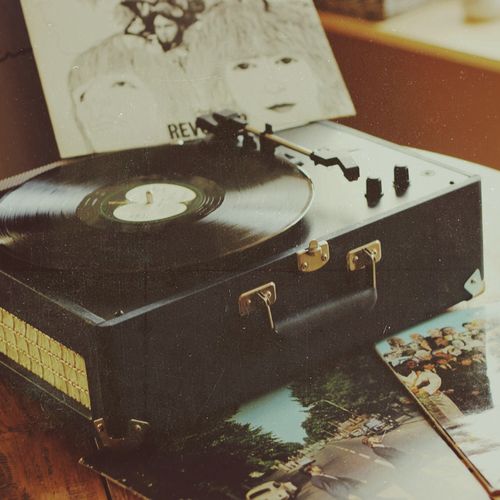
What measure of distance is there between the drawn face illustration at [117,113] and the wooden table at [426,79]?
63 centimetres

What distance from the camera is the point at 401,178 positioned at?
1.22 meters

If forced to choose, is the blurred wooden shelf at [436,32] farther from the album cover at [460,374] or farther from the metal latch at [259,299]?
the metal latch at [259,299]

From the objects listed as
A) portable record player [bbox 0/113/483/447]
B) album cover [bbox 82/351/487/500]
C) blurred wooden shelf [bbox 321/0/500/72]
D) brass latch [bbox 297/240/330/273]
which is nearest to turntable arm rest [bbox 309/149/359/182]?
portable record player [bbox 0/113/483/447]

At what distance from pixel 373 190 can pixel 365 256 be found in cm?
9

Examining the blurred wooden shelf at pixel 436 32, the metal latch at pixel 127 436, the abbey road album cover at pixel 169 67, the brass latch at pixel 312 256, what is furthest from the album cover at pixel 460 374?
the blurred wooden shelf at pixel 436 32

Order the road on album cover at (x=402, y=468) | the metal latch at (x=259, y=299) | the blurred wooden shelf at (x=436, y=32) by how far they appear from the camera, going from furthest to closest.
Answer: the blurred wooden shelf at (x=436, y=32)
the metal latch at (x=259, y=299)
the road on album cover at (x=402, y=468)

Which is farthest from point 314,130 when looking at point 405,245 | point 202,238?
point 202,238

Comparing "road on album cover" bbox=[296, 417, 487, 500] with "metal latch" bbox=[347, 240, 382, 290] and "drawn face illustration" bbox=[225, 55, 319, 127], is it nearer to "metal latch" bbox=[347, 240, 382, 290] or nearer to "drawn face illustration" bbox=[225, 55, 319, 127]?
"metal latch" bbox=[347, 240, 382, 290]

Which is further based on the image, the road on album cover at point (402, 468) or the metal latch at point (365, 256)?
the metal latch at point (365, 256)

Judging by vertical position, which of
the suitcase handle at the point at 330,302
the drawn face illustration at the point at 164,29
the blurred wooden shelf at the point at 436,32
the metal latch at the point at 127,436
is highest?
the drawn face illustration at the point at 164,29

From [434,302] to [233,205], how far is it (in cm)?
31

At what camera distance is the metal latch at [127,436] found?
3.35ft

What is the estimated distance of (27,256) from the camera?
3.48ft

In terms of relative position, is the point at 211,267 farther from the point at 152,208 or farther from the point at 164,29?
the point at 164,29
